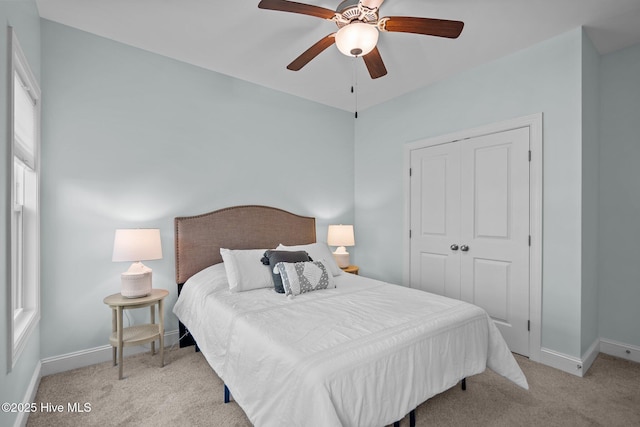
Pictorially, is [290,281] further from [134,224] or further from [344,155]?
[344,155]

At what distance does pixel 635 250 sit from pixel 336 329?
9.47 ft

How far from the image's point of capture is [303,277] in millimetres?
2580

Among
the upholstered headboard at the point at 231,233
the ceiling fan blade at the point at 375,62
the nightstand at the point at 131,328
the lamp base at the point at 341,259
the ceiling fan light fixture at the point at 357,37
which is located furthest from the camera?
the lamp base at the point at 341,259

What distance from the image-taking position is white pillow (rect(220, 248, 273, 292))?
103 inches

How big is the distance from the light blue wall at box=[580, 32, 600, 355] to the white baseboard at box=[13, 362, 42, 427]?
386 cm

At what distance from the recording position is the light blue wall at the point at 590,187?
8.41 ft

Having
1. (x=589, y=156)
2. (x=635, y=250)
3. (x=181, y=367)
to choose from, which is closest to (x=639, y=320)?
(x=635, y=250)

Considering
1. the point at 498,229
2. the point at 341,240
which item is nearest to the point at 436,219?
the point at 498,229

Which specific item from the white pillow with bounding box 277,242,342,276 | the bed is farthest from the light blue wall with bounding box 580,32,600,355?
the white pillow with bounding box 277,242,342,276

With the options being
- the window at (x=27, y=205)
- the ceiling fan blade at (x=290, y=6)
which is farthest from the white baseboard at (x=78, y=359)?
the ceiling fan blade at (x=290, y=6)

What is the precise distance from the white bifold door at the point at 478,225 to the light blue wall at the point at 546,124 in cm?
17

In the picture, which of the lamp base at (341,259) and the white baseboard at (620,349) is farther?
the lamp base at (341,259)

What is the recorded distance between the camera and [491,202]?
3.05m

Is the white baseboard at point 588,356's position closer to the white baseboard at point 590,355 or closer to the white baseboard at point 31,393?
the white baseboard at point 590,355
